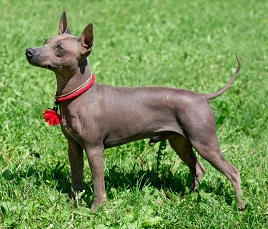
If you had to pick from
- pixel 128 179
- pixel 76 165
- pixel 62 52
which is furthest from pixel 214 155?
pixel 62 52

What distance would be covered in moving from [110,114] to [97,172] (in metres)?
0.44

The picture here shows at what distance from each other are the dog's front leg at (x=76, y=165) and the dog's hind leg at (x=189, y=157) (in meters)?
0.76

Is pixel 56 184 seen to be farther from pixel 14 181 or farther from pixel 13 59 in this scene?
pixel 13 59

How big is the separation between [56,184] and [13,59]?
3381 millimetres

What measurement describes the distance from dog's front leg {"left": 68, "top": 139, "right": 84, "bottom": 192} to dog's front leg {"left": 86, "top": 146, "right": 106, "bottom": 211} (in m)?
0.24

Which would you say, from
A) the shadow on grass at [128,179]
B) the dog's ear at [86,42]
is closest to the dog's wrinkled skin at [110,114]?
the dog's ear at [86,42]

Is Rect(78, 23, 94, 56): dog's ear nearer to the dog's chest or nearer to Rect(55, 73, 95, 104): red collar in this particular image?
Rect(55, 73, 95, 104): red collar

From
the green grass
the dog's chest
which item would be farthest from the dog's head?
the green grass

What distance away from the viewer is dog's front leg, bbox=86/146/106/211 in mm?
4375

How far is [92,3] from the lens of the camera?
12.4 m

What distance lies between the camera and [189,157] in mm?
4988

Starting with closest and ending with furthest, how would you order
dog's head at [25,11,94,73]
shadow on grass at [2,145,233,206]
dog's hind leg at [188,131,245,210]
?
1. dog's head at [25,11,94,73]
2. dog's hind leg at [188,131,245,210]
3. shadow on grass at [2,145,233,206]

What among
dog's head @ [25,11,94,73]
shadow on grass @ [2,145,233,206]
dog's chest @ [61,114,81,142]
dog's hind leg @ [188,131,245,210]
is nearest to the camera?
dog's head @ [25,11,94,73]

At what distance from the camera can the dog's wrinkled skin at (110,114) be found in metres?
4.27
